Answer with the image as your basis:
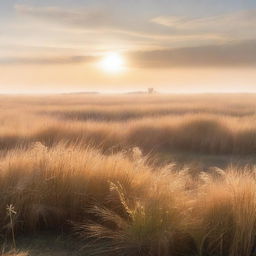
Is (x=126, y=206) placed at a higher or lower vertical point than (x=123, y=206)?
higher

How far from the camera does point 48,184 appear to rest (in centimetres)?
533

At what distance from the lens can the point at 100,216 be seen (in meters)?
4.97

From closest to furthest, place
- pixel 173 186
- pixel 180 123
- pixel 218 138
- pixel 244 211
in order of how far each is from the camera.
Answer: pixel 244 211
pixel 173 186
pixel 218 138
pixel 180 123

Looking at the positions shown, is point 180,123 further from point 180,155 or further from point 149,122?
point 180,155

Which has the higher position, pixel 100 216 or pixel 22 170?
pixel 22 170

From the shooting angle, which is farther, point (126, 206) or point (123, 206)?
point (123, 206)

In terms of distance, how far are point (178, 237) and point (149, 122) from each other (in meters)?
9.80

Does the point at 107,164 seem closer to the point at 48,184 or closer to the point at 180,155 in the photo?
the point at 48,184

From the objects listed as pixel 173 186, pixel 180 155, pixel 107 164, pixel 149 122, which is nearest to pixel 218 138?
pixel 180 155

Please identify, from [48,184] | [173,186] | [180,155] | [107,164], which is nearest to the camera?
[173,186]

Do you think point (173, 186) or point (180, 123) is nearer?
point (173, 186)

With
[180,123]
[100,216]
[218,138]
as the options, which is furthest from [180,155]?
[100,216]

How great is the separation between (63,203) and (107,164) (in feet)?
2.43

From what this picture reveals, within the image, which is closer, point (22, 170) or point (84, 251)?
point (84, 251)
